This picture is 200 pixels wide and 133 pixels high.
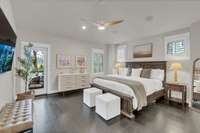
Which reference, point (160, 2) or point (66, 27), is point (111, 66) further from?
point (160, 2)

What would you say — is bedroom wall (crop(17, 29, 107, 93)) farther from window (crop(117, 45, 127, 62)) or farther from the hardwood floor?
the hardwood floor

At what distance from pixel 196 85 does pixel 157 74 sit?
1.29 meters

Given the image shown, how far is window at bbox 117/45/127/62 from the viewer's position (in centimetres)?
706

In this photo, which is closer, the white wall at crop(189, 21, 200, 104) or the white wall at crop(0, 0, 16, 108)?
the white wall at crop(0, 0, 16, 108)

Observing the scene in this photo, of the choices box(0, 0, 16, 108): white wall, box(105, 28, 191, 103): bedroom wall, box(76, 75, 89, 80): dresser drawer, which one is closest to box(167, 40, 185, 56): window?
box(105, 28, 191, 103): bedroom wall

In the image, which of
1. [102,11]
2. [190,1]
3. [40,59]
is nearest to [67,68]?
[40,59]

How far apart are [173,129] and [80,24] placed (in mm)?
4082

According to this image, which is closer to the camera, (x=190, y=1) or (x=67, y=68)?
(x=190, y=1)

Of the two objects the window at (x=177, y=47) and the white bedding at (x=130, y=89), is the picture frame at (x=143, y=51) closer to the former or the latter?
the window at (x=177, y=47)

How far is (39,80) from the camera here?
5273mm

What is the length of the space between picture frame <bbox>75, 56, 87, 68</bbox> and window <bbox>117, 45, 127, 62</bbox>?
7.48 feet

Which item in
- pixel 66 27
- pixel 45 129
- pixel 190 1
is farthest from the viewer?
pixel 66 27

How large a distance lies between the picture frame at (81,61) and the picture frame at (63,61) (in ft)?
1.39

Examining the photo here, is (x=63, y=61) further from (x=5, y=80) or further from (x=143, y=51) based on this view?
(x=143, y=51)
